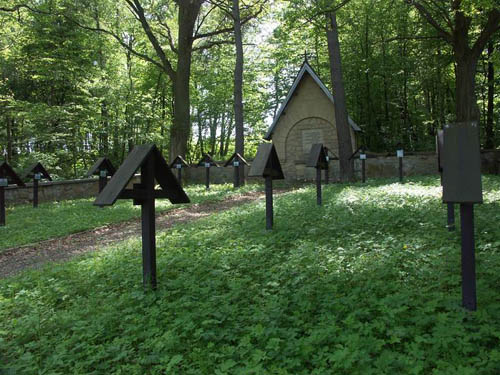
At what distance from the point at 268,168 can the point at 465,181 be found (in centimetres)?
433

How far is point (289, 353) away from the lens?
298cm

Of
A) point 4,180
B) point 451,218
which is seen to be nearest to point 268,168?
point 451,218

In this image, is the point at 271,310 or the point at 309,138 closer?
the point at 271,310

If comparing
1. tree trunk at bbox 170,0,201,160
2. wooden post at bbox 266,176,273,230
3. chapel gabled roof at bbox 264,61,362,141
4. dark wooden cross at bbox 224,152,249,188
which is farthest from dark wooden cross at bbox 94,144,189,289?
chapel gabled roof at bbox 264,61,362,141

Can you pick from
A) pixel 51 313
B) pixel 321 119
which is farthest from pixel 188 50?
pixel 51 313

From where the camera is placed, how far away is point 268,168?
7.50m

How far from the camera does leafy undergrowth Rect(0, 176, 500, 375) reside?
291 cm

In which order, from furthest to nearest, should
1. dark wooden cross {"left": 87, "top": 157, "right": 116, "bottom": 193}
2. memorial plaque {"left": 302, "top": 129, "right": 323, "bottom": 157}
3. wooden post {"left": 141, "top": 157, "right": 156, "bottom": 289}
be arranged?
memorial plaque {"left": 302, "top": 129, "right": 323, "bottom": 157} < dark wooden cross {"left": 87, "top": 157, "right": 116, "bottom": 193} < wooden post {"left": 141, "top": 157, "right": 156, "bottom": 289}

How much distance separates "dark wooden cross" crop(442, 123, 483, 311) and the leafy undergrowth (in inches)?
10.2

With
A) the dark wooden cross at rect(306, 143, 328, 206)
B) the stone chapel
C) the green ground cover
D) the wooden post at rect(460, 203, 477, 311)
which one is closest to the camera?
the wooden post at rect(460, 203, 477, 311)

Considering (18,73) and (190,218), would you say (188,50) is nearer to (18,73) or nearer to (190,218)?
(18,73)

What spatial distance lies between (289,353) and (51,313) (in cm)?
265

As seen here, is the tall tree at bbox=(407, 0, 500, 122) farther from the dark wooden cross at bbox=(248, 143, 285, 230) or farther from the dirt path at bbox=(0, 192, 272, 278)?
the dirt path at bbox=(0, 192, 272, 278)

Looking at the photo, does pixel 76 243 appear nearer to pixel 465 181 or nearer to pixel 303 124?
pixel 465 181
